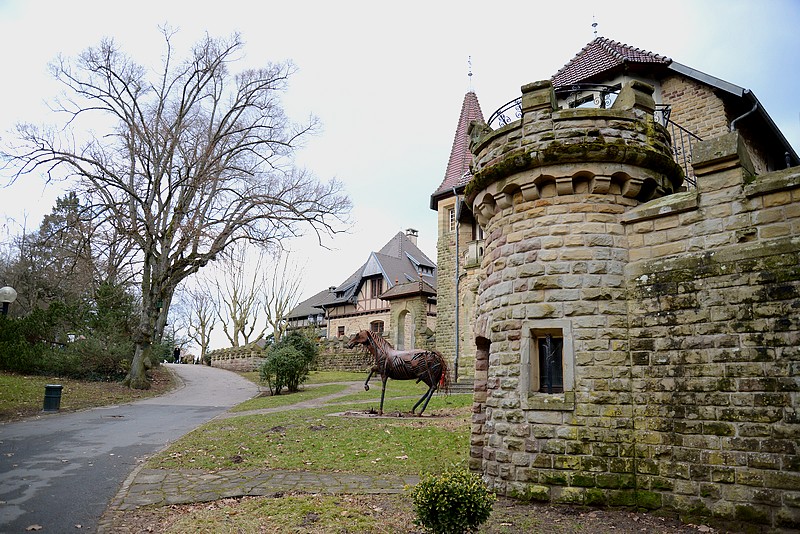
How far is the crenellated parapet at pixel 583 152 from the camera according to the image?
6.60 m

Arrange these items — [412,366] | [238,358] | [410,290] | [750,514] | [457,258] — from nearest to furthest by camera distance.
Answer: [750,514]
[412,366]
[457,258]
[410,290]
[238,358]

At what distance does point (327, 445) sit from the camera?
32.8 feet

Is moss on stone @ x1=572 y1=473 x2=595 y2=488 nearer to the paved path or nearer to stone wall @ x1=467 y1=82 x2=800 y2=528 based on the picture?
stone wall @ x1=467 y1=82 x2=800 y2=528

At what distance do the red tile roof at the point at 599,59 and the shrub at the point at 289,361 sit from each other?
13433 millimetres

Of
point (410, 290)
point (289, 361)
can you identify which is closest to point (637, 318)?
point (289, 361)

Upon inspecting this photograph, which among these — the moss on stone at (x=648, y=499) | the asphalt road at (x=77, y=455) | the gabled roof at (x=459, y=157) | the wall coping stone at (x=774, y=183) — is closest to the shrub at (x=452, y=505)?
the moss on stone at (x=648, y=499)

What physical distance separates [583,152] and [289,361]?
1667cm

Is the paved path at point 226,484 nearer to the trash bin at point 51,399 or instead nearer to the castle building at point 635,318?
the castle building at point 635,318

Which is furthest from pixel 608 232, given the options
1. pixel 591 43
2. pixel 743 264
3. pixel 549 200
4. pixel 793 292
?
pixel 591 43

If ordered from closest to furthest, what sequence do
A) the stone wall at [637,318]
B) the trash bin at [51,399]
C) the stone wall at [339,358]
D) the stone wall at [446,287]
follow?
1. the stone wall at [637,318]
2. the trash bin at [51,399]
3. the stone wall at [446,287]
4. the stone wall at [339,358]

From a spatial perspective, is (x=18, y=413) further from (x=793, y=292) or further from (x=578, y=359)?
(x=793, y=292)

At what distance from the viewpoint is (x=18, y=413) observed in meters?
14.5

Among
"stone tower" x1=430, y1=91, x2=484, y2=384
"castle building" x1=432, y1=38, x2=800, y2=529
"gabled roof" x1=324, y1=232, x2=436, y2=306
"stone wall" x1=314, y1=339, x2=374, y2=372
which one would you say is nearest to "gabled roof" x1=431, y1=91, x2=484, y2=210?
"stone tower" x1=430, y1=91, x2=484, y2=384

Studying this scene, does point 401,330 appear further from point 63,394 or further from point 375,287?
point 63,394
